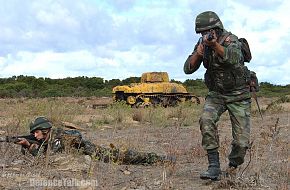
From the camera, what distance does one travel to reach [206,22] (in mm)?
4898

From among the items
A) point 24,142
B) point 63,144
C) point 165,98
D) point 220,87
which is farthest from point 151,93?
point 220,87

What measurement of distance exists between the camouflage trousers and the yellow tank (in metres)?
17.9

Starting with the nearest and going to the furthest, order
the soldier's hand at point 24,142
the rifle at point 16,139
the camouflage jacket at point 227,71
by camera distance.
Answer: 1. the camouflage jacket at point 227,71
2. the rifle at point 16,139
3. the soldier's hand at point 24,142

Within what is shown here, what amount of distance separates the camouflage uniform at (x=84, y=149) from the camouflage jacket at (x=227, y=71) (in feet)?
4.64

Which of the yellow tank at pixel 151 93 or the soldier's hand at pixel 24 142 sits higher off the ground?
the yellow tank at pixel 151 93

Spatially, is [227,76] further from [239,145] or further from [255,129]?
[255,129]

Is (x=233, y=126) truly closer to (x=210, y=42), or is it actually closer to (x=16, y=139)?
(x=210, y=42)

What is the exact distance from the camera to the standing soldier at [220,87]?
16.0 ft

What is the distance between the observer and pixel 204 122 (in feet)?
16.2

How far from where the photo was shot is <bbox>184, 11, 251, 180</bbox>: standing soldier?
16.0 feet

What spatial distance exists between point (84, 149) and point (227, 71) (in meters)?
2.15

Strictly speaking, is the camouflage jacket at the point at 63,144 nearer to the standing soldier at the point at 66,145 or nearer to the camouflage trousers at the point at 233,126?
the standing soldier at the point at 66,145

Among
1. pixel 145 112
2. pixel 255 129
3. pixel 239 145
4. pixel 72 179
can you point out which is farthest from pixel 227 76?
pixel 145 112

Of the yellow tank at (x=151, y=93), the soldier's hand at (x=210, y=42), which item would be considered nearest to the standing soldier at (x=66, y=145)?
the soldier's hand at (x=210, y=42)
